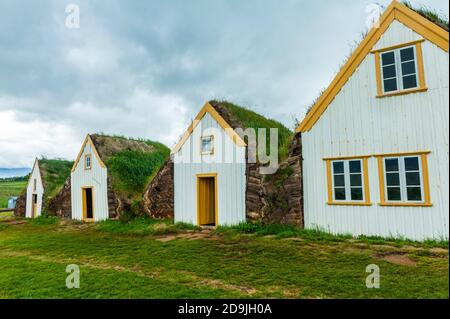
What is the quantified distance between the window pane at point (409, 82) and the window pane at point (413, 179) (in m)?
2.90

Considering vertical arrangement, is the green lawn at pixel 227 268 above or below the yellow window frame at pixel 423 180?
below

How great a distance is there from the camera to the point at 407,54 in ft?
35.3

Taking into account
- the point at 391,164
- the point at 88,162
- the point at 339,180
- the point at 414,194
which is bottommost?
the point at 414,194

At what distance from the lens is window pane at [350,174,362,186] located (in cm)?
1135

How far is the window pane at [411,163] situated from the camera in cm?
1030

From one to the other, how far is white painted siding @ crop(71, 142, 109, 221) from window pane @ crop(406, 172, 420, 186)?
1767 centimetres

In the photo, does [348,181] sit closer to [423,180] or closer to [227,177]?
[423,180]

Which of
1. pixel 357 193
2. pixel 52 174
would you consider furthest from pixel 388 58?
pixel 52 174

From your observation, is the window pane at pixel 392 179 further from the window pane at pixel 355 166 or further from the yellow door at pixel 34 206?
the yellow door at pixel 34 206

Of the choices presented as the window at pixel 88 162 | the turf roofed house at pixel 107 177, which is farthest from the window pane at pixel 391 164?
the window at pixel 88 162

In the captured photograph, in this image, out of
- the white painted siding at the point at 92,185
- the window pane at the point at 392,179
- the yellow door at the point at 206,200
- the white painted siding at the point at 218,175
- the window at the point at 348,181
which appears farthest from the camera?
the white painted siding at the point at 92,185

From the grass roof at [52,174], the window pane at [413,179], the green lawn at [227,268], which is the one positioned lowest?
the green lawn at [227,268]

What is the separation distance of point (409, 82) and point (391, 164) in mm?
2800

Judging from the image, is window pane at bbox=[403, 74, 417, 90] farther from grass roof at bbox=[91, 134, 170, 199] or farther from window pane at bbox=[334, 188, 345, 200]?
grass roof at bbox=[91, 134, 170, 199]
